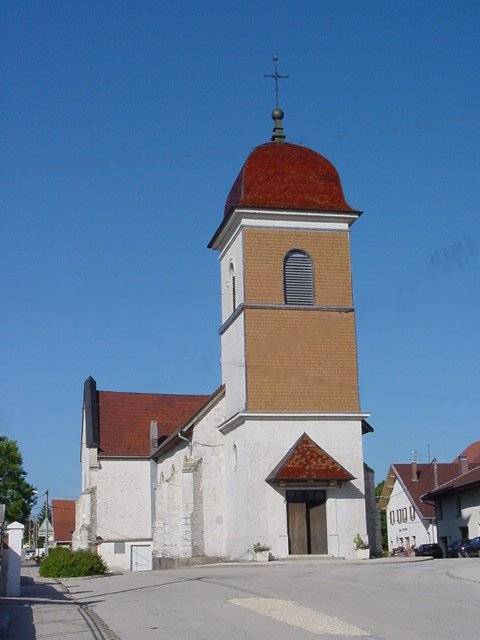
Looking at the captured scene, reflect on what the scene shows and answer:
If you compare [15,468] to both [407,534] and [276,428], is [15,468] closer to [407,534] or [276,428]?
[407,534]

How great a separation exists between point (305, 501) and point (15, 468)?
173ft

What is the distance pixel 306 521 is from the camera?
31219 millimetres

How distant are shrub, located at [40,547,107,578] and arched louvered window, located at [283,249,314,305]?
1239cm

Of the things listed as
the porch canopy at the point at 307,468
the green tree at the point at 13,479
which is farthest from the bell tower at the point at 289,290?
the green tree at the point at 13,479

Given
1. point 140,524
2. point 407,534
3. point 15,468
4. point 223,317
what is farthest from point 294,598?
point 15,468

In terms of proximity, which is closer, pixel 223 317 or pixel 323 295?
pixel 323 295

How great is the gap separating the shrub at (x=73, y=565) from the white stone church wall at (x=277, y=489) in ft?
18.8

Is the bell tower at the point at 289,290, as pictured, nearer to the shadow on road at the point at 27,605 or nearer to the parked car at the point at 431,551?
the shadow on road at the point at 27,605

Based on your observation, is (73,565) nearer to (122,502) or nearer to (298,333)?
(298,333)

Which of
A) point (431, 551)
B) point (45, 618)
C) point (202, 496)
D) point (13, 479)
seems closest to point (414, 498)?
point (431, 551)

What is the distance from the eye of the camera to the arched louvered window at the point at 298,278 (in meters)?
33.3

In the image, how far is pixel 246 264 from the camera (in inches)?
1302

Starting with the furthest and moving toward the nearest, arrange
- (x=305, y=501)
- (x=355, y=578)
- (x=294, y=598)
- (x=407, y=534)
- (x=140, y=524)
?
(x=407, y=534)
(x=140, y=524)
(x=305, y=501)
(x=355, y=578)
(x=294, y=598)

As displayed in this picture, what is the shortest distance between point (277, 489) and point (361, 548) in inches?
135
